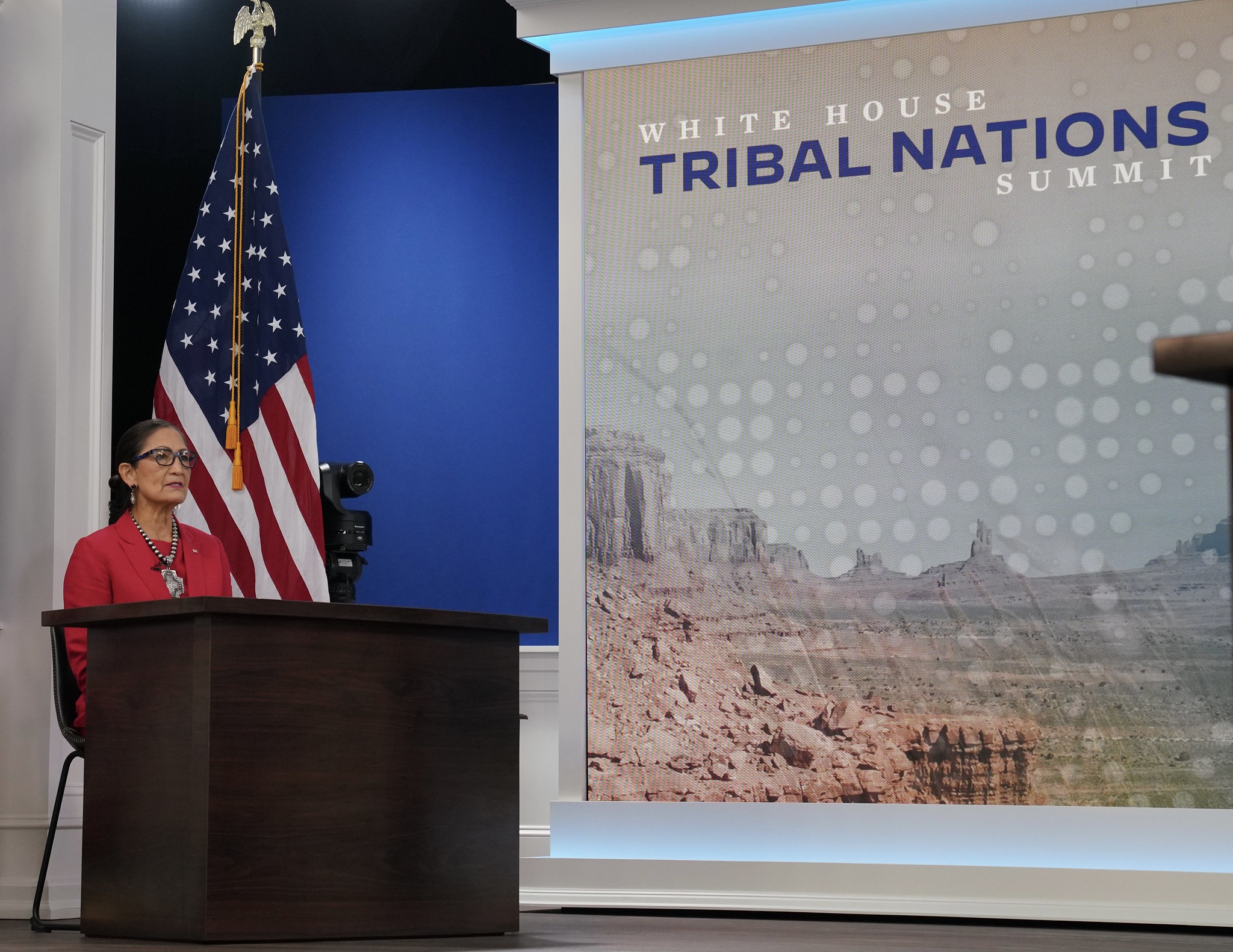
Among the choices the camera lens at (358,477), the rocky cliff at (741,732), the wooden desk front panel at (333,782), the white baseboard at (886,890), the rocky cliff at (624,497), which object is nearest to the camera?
the wooden desk front panel at (333,782)

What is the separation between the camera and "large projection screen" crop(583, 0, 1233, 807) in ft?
14.0

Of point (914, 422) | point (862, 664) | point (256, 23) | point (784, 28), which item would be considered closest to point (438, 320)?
point (256, 23)

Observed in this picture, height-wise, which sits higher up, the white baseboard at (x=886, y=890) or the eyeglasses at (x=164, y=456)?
the eyeglasses at (x=164, y=456)

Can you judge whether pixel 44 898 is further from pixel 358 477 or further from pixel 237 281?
pixel 237 281

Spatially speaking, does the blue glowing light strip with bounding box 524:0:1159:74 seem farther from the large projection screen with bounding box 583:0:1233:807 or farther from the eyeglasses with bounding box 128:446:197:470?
the eyeglasses with bounding box 128:446:197:470

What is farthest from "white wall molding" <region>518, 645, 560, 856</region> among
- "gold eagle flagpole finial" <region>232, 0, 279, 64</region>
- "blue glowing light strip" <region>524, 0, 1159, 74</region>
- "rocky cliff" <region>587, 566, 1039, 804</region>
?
"gold eagle flagpole finial" <region>232, 0, 279, 64</region>

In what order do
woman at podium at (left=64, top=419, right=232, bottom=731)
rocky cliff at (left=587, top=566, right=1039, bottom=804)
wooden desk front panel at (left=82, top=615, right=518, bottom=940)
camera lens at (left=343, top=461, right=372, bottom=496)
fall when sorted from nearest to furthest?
wooden desk front panel at (left=82, top=615, right=518, bottom=940)
woman at podium at (left=64, top=419, right=232, bottom=731)
rocky cliff at (left=587, top=566, right=1039, bottom=804)
camera lens at (left=343, top=461, right=372, bottom=496)

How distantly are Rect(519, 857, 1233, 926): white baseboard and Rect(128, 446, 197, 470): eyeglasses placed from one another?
1.63 metres

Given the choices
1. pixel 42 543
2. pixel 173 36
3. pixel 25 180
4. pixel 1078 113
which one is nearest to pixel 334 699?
pixel 42 543

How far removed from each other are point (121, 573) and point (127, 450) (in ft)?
1.07

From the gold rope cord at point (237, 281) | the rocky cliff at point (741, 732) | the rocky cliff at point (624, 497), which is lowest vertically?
the rocky cliff at point (741, 732)

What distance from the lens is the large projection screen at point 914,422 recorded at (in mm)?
4273

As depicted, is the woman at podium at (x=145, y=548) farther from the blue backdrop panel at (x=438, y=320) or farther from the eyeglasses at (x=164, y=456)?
the blue backdrop panel at (x=438, y=320)

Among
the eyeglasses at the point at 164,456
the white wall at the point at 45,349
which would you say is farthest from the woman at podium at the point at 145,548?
the white wall at the point at 45,349
